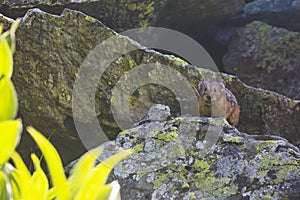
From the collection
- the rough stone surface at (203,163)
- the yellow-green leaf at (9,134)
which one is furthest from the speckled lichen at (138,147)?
the yellow-green leaf at (9,134)

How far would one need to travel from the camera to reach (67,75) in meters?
4.46

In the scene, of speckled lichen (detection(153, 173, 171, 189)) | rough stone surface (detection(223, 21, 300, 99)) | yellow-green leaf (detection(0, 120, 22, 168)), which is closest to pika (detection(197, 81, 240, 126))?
speckled lichen (detection(153, 173, 171, 189))

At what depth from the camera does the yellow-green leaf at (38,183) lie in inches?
33.1

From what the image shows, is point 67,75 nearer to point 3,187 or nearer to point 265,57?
point 3,187

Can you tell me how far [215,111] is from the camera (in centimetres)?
445

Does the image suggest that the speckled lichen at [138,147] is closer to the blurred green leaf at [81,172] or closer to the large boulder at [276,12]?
the blurred green leaf at [81,172]

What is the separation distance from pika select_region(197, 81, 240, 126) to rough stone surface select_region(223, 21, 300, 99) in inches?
112

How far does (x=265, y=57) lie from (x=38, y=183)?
23.1ft

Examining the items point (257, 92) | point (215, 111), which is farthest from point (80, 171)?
point (257, 92)

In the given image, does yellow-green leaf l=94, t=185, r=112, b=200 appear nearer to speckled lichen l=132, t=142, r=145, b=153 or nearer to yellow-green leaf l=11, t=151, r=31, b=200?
yellow-green leaf l=11, t=151, r=31, b=200

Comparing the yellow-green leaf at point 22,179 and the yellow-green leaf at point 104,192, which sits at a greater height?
the yellow-green leaf at point 22,179

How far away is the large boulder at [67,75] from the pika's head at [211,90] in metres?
0.23

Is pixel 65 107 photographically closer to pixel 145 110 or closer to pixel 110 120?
pixel 110 120

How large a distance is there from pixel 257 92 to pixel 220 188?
1858 mm
